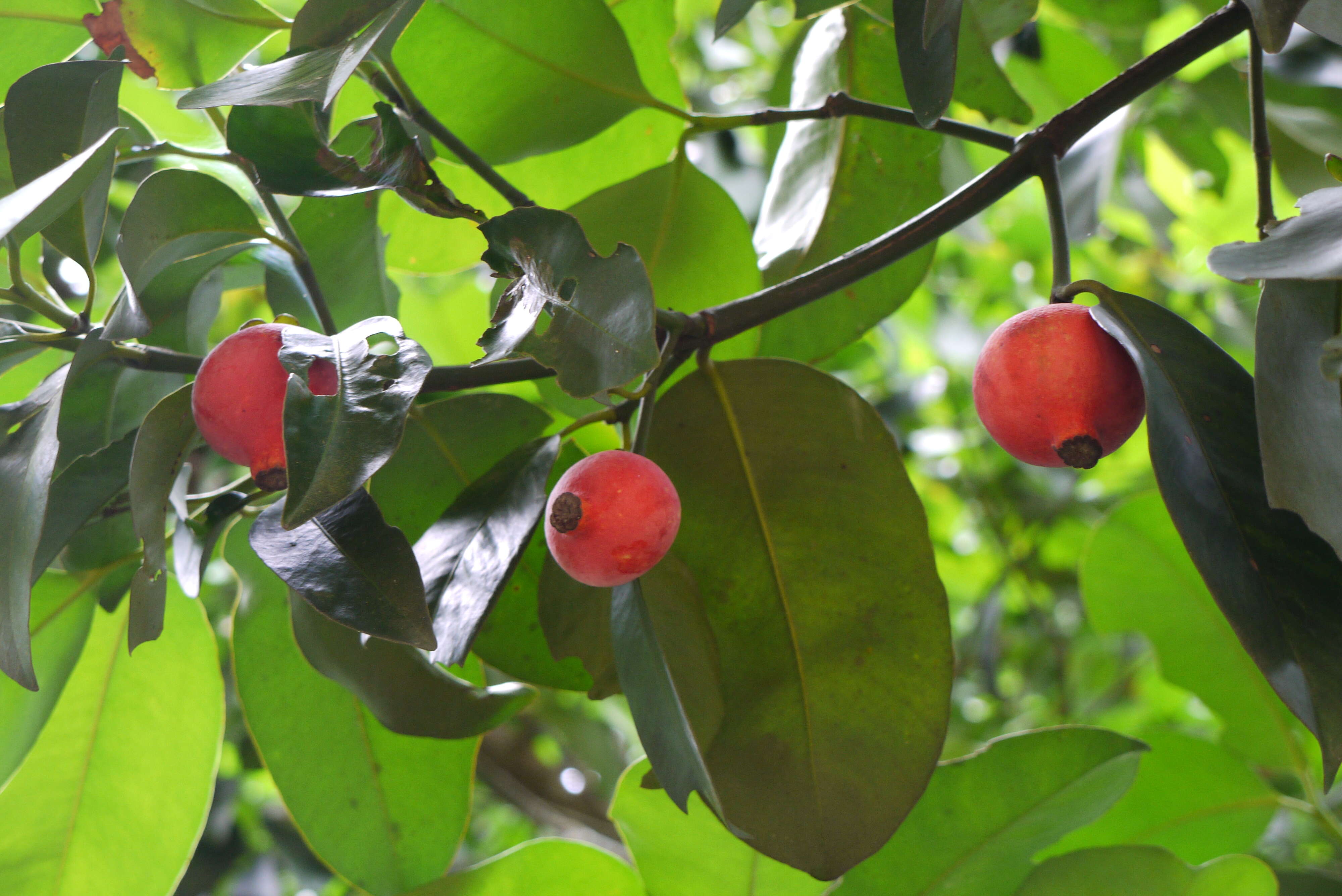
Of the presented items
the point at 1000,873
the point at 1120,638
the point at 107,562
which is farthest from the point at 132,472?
the point at 1120,638

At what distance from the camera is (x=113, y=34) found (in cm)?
59

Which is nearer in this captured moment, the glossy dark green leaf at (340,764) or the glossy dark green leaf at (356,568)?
the glossy dark green leaf at (356,568)

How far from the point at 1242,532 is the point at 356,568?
34 cm

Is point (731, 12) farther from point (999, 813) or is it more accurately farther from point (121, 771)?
point (121, 771)

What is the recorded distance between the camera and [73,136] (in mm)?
474

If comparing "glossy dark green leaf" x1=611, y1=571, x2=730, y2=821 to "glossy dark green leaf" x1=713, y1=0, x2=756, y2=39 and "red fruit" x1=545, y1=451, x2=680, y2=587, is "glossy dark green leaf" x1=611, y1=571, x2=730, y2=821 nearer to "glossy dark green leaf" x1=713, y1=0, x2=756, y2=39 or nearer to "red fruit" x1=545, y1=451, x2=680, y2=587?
"red fruit" x1=545, y1=451, x2=680, y2=587

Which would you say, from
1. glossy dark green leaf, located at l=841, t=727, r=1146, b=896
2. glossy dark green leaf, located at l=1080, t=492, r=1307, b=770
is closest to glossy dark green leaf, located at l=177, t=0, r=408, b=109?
glossy dark green leaf, located at l=841, t=727, r=1146, b=896

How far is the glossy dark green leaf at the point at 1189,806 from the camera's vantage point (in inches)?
31.0

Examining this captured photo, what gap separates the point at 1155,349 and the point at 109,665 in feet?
2.35

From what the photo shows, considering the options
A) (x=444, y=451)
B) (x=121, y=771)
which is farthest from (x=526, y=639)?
(x=121, y=771)

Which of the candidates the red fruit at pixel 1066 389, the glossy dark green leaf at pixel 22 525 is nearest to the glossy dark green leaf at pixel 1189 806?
the red fruit at pixel 1066 389

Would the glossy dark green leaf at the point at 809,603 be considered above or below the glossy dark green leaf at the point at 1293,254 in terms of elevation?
below

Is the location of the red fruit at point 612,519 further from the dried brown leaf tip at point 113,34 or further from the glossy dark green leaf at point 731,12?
the dried brown leaf tip at point 113,34

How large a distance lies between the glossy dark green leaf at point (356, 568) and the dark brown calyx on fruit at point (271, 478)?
0.02m
